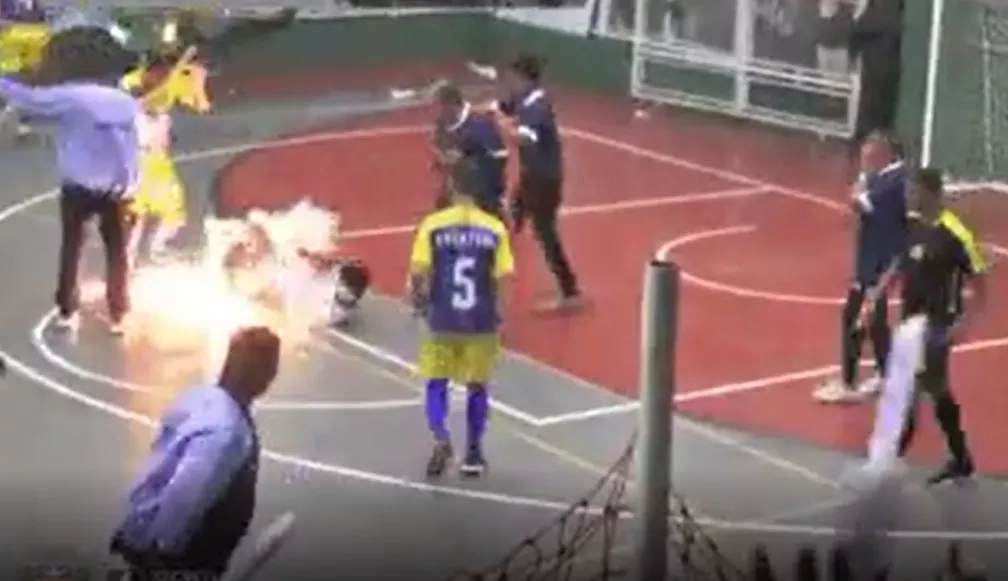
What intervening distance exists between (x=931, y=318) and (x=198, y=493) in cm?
491

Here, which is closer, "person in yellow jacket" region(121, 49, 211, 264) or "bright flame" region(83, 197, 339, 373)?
"bright flame" region(83, 197, 339, 373)

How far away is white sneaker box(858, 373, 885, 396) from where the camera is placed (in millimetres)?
12321

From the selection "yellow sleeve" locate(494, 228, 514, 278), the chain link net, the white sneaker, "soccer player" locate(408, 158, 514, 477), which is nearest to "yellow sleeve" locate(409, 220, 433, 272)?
"soccer player" locate(408, 158, 514, 477)

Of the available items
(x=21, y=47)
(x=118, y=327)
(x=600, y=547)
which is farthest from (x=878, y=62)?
(x=600, y=547)

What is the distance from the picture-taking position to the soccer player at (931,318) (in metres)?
10.6

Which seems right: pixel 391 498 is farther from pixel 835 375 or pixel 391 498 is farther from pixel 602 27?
pixel 602 27

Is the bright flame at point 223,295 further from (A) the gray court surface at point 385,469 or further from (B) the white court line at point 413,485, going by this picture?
(B) the white court line at point 413,485

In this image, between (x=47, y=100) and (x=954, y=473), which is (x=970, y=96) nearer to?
(x=954, y=473)

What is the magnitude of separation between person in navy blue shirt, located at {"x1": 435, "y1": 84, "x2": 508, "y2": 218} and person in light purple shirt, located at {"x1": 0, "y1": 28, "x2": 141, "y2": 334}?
1.71 metres

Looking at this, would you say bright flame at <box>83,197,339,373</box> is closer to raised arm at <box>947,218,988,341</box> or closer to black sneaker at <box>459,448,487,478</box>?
black sneaker at <box>459,448,487,478</box>

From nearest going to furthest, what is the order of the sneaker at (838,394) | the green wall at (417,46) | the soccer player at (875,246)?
the soccer player at (875,246) < the sneaker at (838,394) < the green wall at (417,46)

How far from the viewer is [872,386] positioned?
12.4 meters

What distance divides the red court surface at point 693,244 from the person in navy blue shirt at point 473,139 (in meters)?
0.87

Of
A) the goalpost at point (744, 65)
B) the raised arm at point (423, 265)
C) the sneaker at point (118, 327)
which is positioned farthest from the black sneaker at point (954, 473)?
the goalpost at point (744, 65)
